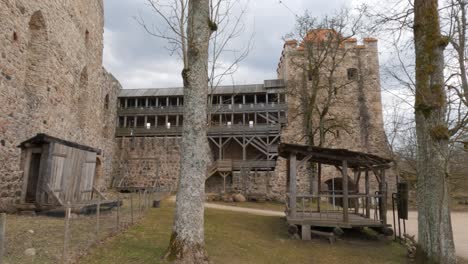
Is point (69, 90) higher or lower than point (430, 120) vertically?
higher

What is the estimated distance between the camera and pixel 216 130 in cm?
2334

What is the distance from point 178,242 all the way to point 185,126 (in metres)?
1.96

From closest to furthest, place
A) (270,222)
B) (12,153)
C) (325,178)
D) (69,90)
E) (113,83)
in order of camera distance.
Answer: (12,153), (270,222), (69,90), (325,178), (113,83)

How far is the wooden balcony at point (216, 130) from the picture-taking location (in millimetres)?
22969

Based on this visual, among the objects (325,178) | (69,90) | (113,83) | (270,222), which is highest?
A: (113,83)

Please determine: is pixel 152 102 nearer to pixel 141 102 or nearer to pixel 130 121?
pixel 141 102

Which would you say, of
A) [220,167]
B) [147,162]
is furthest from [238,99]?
[147,162]

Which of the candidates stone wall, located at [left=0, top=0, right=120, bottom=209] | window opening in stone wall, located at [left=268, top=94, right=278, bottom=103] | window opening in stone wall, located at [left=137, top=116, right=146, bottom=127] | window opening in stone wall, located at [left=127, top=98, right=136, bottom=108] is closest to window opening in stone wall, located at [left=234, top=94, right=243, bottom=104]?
window opening in stone wall, located at [left=268, top=94, right=278, bottom=103]

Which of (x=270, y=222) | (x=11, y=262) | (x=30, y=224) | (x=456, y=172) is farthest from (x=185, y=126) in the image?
(x=456, y=172)

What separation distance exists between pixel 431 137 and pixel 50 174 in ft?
31.3

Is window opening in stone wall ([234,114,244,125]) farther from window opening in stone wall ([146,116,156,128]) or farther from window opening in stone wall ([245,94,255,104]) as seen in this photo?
window opening in stone wall ([146,116,156,128])

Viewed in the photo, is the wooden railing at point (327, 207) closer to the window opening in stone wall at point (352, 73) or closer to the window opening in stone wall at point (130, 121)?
the window opening in stone wall at point (352, 73)

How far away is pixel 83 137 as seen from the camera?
16.3 metres

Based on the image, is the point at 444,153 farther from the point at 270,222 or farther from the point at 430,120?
the point at 270,222
